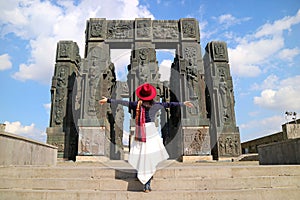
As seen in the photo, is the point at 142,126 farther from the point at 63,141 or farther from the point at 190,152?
the point at 63,141

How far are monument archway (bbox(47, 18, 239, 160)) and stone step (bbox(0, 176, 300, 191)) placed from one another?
684 cm

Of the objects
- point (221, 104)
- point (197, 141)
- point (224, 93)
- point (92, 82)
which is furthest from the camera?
point (224, 93)

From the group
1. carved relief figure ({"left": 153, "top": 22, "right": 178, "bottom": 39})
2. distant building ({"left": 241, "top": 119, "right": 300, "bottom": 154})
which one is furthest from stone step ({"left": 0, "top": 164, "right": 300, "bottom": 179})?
carved relief figure ({"left": 153, "top": 22, "right": 178, "bottom": 39})

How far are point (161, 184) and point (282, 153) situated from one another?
3.75 m

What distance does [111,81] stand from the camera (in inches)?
496

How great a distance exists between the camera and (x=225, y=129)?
457 inches

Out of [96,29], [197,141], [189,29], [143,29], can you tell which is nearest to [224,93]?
[197,141]

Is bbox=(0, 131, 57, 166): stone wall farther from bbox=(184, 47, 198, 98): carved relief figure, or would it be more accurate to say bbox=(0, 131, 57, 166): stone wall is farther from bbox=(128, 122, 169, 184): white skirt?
bbox=(184, 47, 198, 98): carved relief figure

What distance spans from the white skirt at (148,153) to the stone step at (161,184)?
331 mm

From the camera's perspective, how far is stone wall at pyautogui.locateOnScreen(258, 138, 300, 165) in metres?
4.72

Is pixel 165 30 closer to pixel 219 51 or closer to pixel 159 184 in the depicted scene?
pixel 219 51

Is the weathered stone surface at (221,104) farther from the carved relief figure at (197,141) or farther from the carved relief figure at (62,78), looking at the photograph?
the carved relief figure at (62,78)

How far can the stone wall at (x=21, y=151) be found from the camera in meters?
4.41

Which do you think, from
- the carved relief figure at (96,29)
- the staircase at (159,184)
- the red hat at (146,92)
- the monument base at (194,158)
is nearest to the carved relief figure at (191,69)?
the monument base at (194,158)
